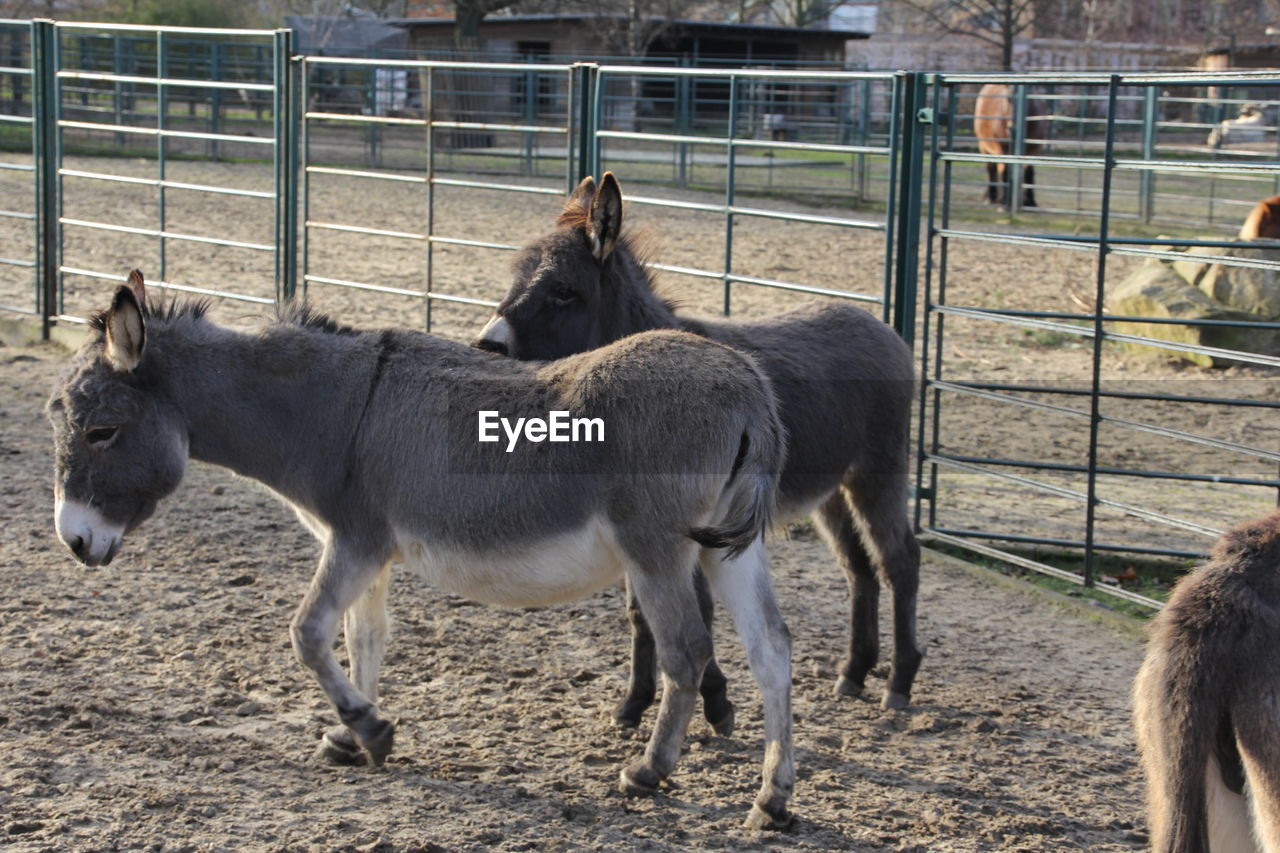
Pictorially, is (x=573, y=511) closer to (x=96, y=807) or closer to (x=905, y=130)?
(x=96, y=807)

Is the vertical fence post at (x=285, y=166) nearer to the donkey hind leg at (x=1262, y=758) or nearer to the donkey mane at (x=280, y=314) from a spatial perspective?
the donkey mane at (x=280, y=314)

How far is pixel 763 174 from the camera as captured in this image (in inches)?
917

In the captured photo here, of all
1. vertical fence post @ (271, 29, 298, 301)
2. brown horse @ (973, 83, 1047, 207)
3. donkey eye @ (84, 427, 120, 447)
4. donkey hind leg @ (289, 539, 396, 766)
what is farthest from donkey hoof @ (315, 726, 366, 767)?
brown horse @ (973, 83, 1047, 207)

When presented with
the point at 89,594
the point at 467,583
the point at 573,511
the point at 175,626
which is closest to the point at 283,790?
the point at 467,583

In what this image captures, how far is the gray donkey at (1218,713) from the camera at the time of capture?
8.46 ft

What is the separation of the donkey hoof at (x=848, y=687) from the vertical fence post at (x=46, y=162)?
25.7 feet

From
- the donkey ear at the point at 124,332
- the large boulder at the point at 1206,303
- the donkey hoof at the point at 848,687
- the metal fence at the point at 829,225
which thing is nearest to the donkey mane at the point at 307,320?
the donkey ear at the point at 124,332

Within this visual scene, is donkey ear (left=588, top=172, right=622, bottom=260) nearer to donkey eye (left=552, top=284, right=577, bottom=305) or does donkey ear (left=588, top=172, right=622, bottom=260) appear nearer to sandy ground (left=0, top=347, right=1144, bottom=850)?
donkey eye (left=552, top=284, right=577, bottom=305)

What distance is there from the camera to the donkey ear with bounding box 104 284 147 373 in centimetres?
379

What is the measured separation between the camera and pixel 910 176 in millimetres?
6461

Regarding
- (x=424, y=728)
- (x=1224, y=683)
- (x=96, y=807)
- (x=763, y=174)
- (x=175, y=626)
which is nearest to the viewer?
(x=1224, y=683)

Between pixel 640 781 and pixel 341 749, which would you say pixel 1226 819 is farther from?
pixel 341 749

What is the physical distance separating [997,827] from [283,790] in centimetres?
206

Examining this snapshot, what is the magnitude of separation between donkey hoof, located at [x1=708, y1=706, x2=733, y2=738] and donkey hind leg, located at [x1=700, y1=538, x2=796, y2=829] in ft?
1.78
